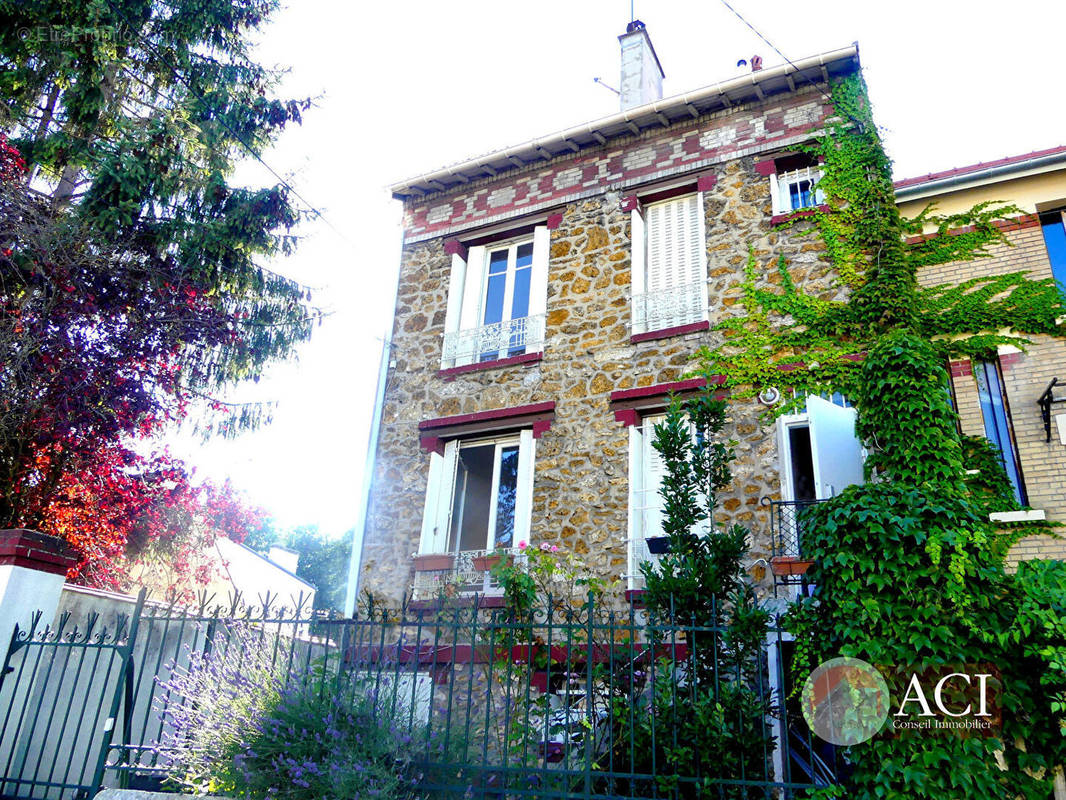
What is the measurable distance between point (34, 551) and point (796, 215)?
8253mm

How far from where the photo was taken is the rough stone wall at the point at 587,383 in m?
8.49

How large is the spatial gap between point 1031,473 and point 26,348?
1105cm

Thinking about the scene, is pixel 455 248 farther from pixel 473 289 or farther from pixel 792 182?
pixel 792 182

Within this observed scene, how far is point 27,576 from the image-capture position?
5.52 meters

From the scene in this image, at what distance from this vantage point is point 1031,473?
8.03m

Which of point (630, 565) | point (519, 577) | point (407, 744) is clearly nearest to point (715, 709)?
point (407, 744)

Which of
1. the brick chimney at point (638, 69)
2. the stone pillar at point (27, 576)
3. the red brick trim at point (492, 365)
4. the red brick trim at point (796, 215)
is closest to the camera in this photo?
the stone pillar at point (27, 576)

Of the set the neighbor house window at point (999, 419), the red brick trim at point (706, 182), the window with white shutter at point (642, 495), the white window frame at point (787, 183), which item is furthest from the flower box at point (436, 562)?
the neighbor house window at point (999, 419)

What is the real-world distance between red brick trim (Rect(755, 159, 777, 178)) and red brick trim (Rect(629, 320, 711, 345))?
7.04ft

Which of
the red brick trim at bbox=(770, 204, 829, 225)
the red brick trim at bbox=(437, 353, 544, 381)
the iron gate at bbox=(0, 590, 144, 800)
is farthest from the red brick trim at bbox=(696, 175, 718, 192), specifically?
the iron gate at bbox=(0, 590, 144, 800)

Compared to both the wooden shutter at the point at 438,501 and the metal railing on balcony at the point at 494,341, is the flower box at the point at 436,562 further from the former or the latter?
the metal railing on balcony at the point at 494,341

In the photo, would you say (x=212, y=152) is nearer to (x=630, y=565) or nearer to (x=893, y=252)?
(x=630, y=565)

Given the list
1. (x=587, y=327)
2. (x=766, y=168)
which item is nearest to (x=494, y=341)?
(x=587, y=327)

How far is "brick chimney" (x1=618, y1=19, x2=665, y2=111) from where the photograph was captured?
1120 centimetres
